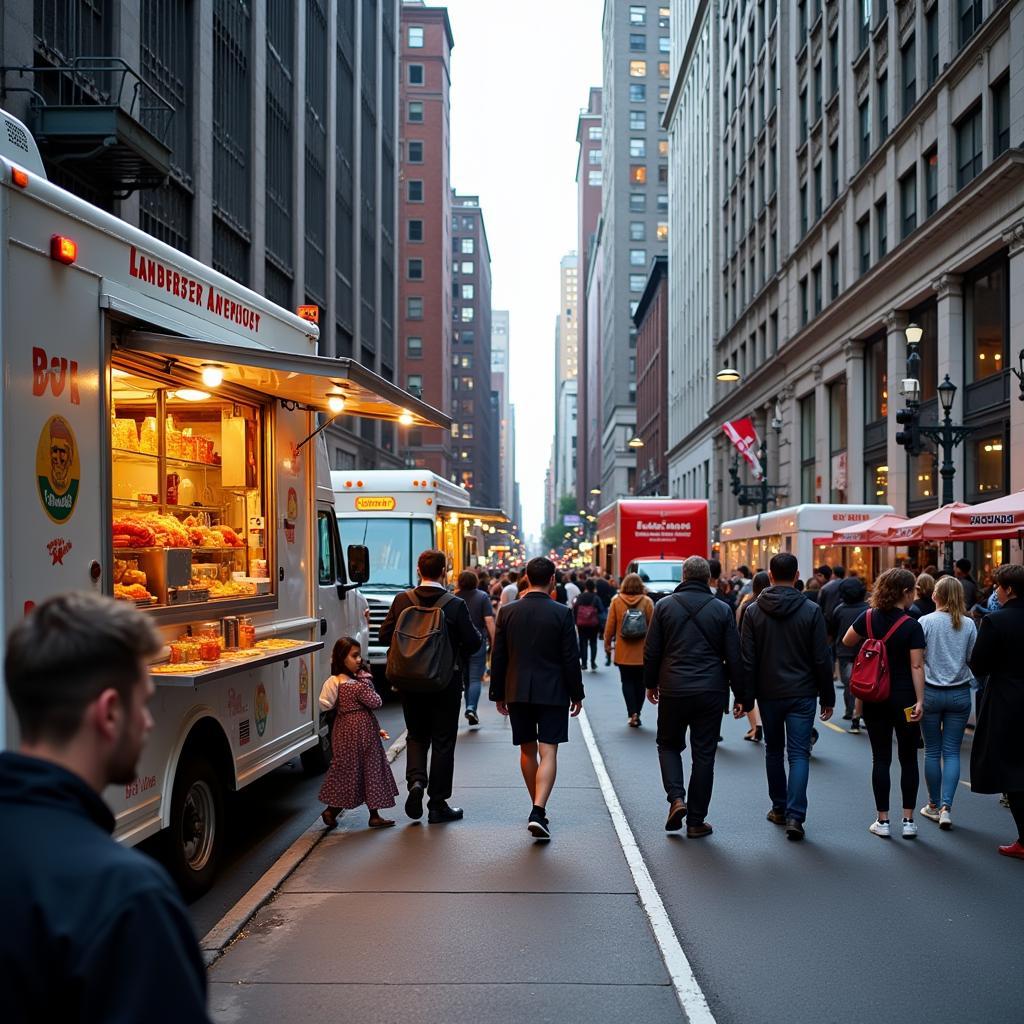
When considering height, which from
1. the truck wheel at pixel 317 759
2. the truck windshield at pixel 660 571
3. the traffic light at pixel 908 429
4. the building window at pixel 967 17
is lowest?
the truck wheel at pixel 317 759

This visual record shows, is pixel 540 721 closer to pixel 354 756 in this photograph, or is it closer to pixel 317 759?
pixel 354 756

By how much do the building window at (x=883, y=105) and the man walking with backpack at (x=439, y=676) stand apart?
94.4 feet

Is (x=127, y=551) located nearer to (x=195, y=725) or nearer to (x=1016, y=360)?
(x=195, y=725)

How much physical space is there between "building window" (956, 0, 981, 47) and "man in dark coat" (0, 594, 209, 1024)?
2831 centimetres

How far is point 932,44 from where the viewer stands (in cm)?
2920

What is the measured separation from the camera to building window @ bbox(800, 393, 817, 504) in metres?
43.7

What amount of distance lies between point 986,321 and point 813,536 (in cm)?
633

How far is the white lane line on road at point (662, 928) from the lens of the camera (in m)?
5.21

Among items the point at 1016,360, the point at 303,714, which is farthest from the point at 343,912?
the point at 1016,360

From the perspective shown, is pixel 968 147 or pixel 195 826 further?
pixel 968 147

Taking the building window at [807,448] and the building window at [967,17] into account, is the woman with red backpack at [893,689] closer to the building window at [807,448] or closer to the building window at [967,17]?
the building window at [967,17]

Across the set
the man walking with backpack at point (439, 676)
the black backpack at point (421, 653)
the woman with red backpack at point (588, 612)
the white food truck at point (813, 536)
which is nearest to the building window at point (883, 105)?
the white food truck at point (813, 536)

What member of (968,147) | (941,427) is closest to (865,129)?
(968,147)

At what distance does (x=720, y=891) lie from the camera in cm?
715
